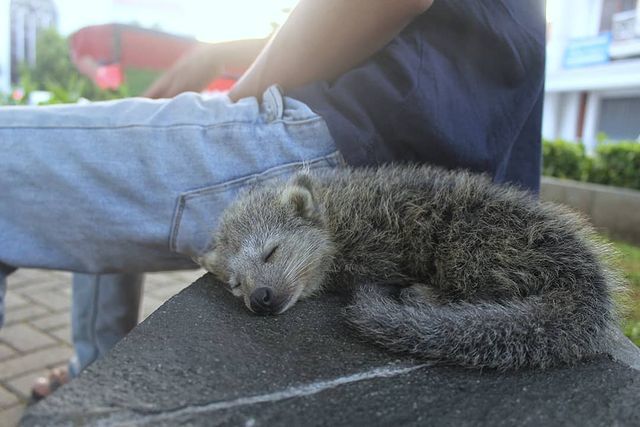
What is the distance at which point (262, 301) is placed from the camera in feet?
6.93

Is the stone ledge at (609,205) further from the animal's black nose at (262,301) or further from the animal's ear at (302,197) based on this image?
the animal's black nose at (262,301)

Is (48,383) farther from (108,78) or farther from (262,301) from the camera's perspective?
(108,78)

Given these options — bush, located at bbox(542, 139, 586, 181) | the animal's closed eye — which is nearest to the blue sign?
bush, located at bbox(542, 139, 586, 181)

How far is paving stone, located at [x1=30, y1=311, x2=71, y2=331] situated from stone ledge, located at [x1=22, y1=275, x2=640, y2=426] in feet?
12.7

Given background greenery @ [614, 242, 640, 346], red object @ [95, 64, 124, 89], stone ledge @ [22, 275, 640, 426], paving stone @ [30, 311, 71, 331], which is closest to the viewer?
stone ledge @ [22, 275, 640, 426]

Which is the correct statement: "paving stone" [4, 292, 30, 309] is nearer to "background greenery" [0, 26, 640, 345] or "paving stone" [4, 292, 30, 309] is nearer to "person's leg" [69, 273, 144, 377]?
"person's leg" [69, 273, 144, 377]

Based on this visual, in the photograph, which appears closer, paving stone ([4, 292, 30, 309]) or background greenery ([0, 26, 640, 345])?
paving stone ([4, 292, 30, 309])

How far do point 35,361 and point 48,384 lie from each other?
2.07 ft

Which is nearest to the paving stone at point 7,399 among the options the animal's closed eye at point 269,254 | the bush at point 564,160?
the animal's closed eye at point 269,254

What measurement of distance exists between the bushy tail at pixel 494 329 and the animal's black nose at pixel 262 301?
1.01 feet

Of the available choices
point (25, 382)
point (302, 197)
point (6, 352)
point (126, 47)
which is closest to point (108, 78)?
point (126, 47)

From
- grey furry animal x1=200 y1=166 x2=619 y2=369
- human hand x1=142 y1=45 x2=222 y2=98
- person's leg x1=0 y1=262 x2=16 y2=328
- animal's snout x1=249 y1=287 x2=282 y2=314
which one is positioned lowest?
person's leg x1=0 y1=262 x2=16 y2=328

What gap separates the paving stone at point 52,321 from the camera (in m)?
5.24

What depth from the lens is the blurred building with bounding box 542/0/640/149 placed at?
887 inches
